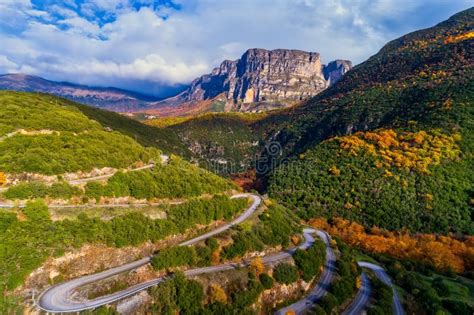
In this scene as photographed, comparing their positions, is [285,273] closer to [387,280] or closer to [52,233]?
[387,280]

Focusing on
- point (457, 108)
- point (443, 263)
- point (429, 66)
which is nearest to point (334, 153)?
point (457, 108)

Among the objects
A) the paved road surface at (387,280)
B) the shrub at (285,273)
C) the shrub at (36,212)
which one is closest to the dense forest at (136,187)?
A: the shrub at (36,212)

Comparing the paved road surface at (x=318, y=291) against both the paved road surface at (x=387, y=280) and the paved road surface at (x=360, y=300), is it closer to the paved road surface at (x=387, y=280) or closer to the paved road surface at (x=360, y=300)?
the paved road surface at (x=360, y=300)

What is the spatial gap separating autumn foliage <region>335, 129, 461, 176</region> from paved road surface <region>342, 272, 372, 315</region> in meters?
57.3

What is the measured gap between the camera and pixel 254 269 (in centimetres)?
3800

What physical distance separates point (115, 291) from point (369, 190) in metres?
81.1

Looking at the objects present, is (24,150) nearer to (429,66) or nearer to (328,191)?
(328,191)

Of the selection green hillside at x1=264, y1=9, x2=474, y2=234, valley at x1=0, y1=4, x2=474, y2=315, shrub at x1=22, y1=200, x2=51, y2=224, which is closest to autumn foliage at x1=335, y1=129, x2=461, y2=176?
green hillside at x1=264, y1=9, x2=474, y2=234

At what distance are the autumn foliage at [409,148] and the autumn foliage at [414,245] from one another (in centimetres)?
2475

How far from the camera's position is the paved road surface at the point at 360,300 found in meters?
41.0

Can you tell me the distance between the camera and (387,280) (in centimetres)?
5528

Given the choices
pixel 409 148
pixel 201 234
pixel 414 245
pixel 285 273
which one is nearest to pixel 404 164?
pixel 409 148

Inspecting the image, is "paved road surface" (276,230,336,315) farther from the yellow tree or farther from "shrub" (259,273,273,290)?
the yellow tree

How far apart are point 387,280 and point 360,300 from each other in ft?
50.4
